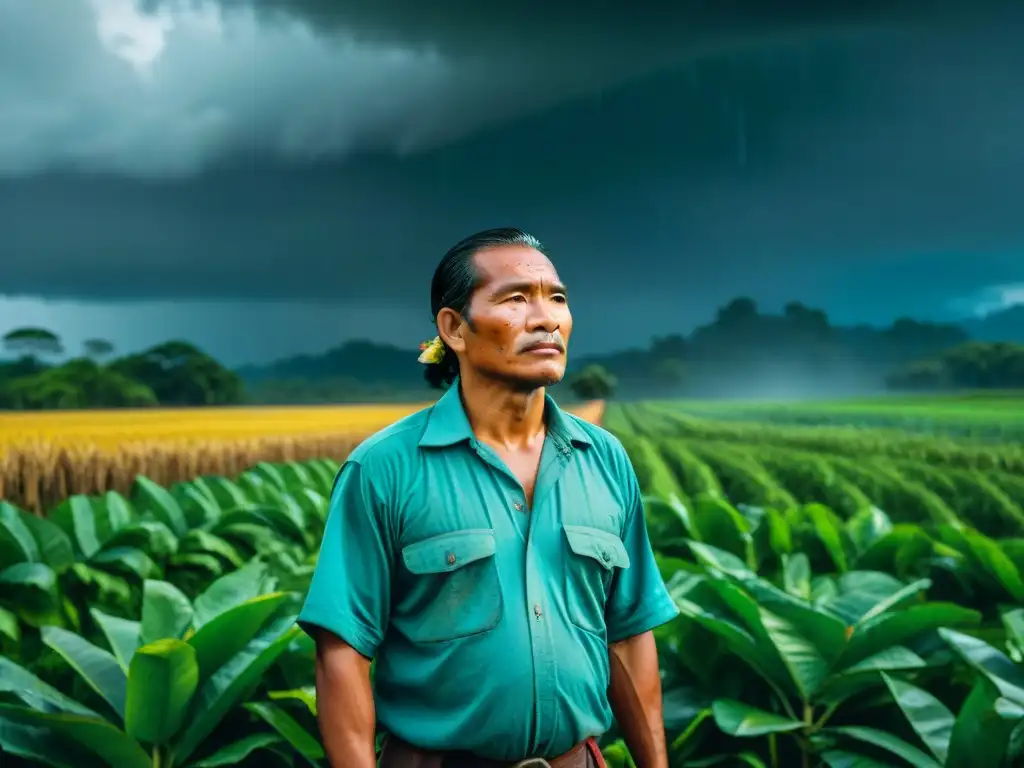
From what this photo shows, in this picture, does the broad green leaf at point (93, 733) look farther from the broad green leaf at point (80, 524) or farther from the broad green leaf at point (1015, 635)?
the broad green leaf at point (1015, 635)

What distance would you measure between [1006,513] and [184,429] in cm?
895

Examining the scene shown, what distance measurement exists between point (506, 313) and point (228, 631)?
131 centimetres

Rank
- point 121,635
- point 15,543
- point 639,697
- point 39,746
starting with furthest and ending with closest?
point 15,543, point 121,635, point 39,746, point 639,697

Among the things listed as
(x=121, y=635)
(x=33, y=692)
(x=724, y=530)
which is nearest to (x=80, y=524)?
(x=121, y=635)

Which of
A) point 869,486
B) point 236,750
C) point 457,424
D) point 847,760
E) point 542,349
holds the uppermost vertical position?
point 542,349

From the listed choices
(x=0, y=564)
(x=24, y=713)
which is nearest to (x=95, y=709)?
(x=24, y=713)

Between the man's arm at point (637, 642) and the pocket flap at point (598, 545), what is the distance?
3.3 inches

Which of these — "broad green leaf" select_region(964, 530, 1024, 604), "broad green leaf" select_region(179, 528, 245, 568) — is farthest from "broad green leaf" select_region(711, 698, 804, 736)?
"broad green leaf" select_region(179, 528, 245, 568)

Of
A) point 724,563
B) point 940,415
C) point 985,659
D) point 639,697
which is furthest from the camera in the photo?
point 940,415

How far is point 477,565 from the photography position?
1.52 m

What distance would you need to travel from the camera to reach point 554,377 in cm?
151

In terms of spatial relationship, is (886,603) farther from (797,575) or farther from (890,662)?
→ (797,575)

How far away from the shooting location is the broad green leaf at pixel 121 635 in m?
2.52

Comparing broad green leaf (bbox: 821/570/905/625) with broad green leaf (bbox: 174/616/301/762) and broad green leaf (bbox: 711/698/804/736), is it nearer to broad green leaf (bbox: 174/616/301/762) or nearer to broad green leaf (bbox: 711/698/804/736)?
broad green leaf (bbox: 711/698/804/736)
